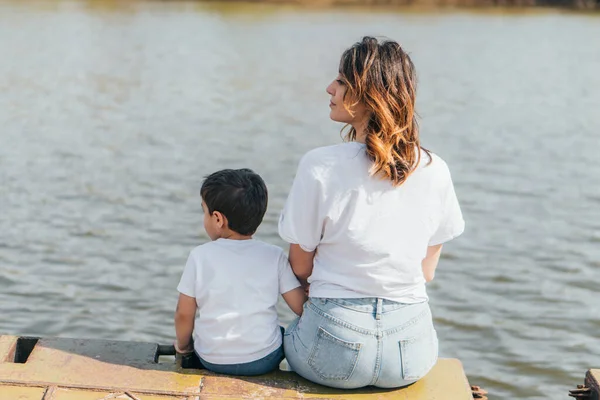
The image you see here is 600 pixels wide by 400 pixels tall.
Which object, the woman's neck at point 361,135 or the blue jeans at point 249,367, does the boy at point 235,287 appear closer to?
the blue jeans at point 249,367

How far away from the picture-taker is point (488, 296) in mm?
6457

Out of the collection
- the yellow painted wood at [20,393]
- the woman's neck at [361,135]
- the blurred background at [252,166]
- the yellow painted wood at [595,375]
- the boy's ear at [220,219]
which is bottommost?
the blurred background at [252,166]

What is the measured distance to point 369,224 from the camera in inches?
127

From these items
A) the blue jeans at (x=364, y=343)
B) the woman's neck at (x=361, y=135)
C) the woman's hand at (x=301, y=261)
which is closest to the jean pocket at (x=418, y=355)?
the blue jeans at (x=364, y=343)

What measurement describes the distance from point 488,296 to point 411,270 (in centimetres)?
329

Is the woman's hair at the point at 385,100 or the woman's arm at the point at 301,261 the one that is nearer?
the woman's hair at the point at 385,100

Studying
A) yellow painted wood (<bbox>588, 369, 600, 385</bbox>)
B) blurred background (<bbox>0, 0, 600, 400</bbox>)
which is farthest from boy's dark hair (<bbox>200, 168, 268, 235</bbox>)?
blurred background (<bbox>0, 0, 600, 400</bbox>)

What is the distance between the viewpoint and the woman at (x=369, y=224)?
Result: 3.22m

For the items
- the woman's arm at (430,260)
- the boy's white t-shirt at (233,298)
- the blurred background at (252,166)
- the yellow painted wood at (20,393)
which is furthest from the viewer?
the blurred background at (252,166)

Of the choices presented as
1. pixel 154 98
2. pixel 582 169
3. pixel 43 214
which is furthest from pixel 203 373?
pixel 154 98

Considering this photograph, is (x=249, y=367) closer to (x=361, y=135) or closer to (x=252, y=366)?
(x=252, y=366)

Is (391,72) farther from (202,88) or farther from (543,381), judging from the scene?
(202,88)

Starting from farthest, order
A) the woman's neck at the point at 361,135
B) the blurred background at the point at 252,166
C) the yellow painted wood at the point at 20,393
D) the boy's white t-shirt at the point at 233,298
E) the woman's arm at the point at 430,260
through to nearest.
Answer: the blurred background at the point at 252,166 → the woman's arm at the point at 430,260 → the boy's white t-shirt at the point at 233,298 → the woman's neck at the point at 361,135 → the yellow painted wood at the point at 20,393

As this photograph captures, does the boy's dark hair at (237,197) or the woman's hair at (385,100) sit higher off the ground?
the woman's hair at (385,100)
